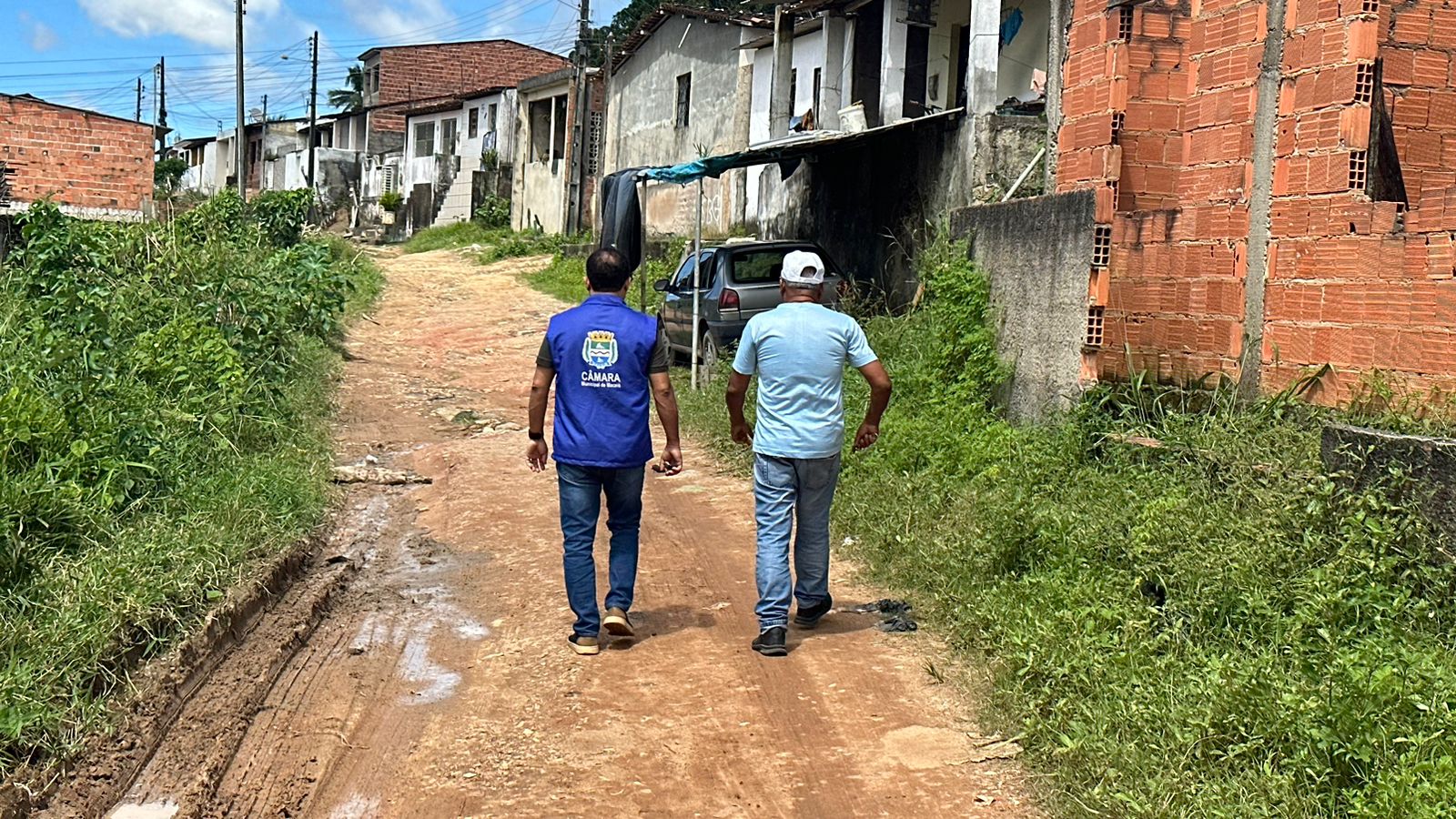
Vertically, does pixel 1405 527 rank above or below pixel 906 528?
above

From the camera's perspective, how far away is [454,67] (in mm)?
52219

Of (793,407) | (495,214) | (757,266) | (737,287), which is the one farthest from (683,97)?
(793,407)

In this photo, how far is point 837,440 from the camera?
19.5 feet

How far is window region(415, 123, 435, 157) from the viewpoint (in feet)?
147

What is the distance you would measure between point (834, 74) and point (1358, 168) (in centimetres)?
1325

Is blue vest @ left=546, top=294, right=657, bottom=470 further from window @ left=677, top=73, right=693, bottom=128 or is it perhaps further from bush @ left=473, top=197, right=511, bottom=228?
bush @ left=473, top=197, right=511, bottom=228

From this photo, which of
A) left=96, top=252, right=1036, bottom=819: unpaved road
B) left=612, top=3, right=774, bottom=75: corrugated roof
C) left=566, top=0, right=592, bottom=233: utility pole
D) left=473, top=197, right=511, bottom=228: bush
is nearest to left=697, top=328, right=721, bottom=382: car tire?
left=96, top=252, right=1036, bottom=819: unpaved road

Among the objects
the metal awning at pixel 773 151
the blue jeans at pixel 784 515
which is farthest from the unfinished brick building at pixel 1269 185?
the metal awning at pixel 773 151

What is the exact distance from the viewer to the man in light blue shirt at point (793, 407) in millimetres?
5805

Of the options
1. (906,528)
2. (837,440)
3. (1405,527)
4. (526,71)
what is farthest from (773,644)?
(526,71)

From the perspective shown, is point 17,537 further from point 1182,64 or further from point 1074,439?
point 1182,64

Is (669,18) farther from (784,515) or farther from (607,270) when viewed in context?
(784,515)

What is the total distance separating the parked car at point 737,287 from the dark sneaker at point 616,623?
7.70m

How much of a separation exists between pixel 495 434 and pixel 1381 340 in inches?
321
